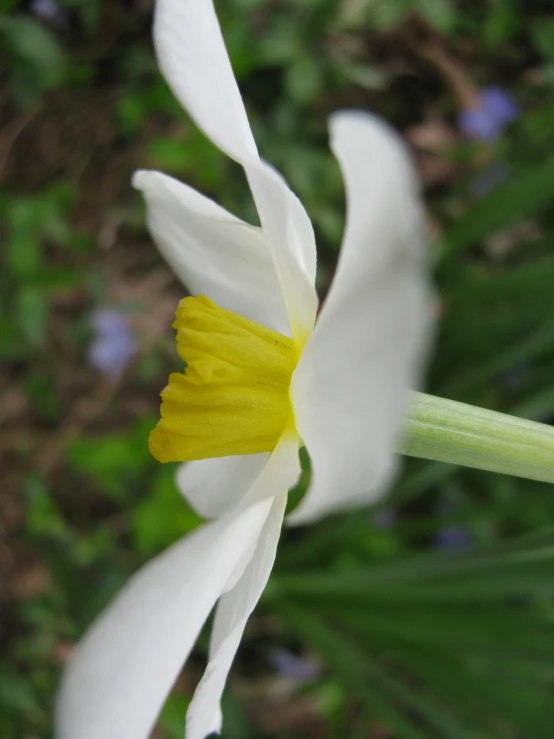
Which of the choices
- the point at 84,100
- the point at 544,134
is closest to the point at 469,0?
the point at 544,134

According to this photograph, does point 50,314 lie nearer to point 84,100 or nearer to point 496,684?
point 84,100

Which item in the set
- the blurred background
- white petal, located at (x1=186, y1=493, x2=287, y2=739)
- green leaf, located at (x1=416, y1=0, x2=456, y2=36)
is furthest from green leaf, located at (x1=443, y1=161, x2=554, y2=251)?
white petal, located at (x1=186, y1=493, x2=287, y2=739)

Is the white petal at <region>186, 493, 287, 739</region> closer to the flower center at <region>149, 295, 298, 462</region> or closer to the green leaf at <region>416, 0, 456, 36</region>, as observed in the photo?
the flower center at <region>149, 295, 298, 462</region>

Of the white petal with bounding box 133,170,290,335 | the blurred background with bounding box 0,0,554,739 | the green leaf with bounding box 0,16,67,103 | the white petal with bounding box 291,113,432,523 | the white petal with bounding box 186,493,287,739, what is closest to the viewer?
the white petal with bounding box 291,113,432,523

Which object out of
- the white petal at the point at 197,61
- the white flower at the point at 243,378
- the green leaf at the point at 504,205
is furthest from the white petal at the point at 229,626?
the green leaf at the point at 504,205

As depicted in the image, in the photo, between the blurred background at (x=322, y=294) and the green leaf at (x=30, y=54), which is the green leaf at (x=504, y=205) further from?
the green leaf at (x=30, y=54)

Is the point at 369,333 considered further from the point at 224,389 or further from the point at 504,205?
the point at 504,205

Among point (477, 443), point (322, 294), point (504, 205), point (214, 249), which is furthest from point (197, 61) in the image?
point (322, 294)
